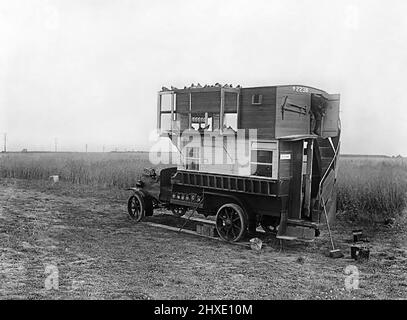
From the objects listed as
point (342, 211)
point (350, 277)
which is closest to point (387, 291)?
point (350, 277)

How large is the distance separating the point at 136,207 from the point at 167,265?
565cm

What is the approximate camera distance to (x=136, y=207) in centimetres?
1527

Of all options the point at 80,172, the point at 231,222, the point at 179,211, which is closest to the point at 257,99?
the point at 231,222

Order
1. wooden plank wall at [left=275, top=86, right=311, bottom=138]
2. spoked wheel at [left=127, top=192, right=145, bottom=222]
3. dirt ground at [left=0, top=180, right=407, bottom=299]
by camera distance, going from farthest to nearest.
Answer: spoked wheel at [left=127, top=192, right=145, bottom=222] → wooden plank wall at [left=275, top=86, right=311, bottom=138] → dirt ground at [left=0, top=180, right=407, bottom=299]

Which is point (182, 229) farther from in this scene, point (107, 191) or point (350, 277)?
point (107, 191)

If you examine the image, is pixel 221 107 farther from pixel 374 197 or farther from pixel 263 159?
pixel 374 197

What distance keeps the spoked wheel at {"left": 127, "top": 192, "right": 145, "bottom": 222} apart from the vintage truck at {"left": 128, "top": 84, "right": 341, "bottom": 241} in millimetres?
1745

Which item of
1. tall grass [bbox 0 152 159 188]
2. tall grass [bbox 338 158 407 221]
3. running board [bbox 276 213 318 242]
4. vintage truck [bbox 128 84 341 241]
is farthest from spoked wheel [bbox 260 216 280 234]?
tall grass [bbox 0 152 159 188]

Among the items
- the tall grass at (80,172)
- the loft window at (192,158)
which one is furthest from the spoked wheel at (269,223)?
the tall grass at (80,172)

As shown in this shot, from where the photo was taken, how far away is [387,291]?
27.7ft

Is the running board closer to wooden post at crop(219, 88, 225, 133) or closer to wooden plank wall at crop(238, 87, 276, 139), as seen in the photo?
wooden plank wall at crop(238, 87, 276, 139)

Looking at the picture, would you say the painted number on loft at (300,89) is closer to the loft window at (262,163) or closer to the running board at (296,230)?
the loft window at (262,163)

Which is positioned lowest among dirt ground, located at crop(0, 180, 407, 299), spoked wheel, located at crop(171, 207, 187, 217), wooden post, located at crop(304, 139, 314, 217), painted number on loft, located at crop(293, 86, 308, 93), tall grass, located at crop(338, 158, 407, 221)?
dirt ground, located at crop(0, 180, 407, 299)

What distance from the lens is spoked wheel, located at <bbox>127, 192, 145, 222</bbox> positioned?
49.0ft
